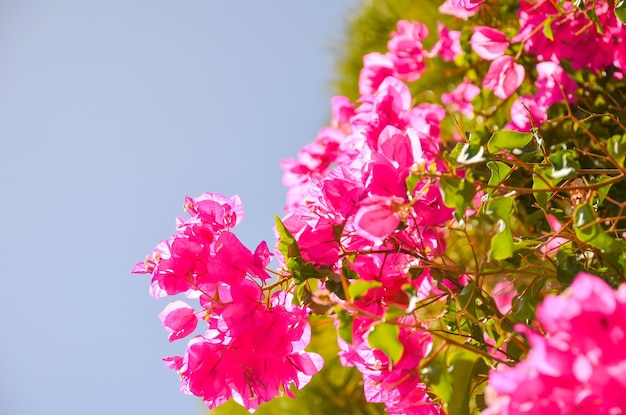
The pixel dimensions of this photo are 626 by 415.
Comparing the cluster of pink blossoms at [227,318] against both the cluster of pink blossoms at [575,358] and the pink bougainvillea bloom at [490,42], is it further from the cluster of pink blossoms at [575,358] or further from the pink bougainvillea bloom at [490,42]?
the pink bougainvillea bloom at [490,42]

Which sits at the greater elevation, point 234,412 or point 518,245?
point 234,412

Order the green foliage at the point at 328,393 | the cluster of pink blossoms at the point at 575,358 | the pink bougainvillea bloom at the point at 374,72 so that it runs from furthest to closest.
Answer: the green foliage at the point at 328,393, the pink bougainvillea bloom at the point at 374,72, the cluster of pink blossoms at the point at 575,358

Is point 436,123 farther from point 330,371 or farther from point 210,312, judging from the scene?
point 330,371

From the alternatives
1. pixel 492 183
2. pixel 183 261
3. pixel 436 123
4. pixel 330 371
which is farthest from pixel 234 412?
pixel 492 183

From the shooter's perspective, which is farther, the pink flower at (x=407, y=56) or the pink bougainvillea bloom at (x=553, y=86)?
the pink flower at (x=407, y=56)

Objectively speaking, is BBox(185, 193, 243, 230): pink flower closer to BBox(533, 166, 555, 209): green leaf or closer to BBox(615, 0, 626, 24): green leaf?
BBox(533, 166, 555, 209): green leaf

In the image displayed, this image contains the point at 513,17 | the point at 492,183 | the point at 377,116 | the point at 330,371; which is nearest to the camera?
the point at 492,183

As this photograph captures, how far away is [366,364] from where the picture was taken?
580 mm

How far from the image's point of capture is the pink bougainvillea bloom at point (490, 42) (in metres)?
0.84

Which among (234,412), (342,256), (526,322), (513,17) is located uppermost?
(513,17)

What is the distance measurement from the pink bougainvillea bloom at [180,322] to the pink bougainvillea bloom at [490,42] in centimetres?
52

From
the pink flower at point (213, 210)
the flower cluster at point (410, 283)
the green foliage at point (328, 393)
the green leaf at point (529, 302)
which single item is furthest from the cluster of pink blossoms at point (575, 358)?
the green foliage at point (328, 393)

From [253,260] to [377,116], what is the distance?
27 centimetres

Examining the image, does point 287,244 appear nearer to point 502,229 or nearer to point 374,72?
point 502,229
